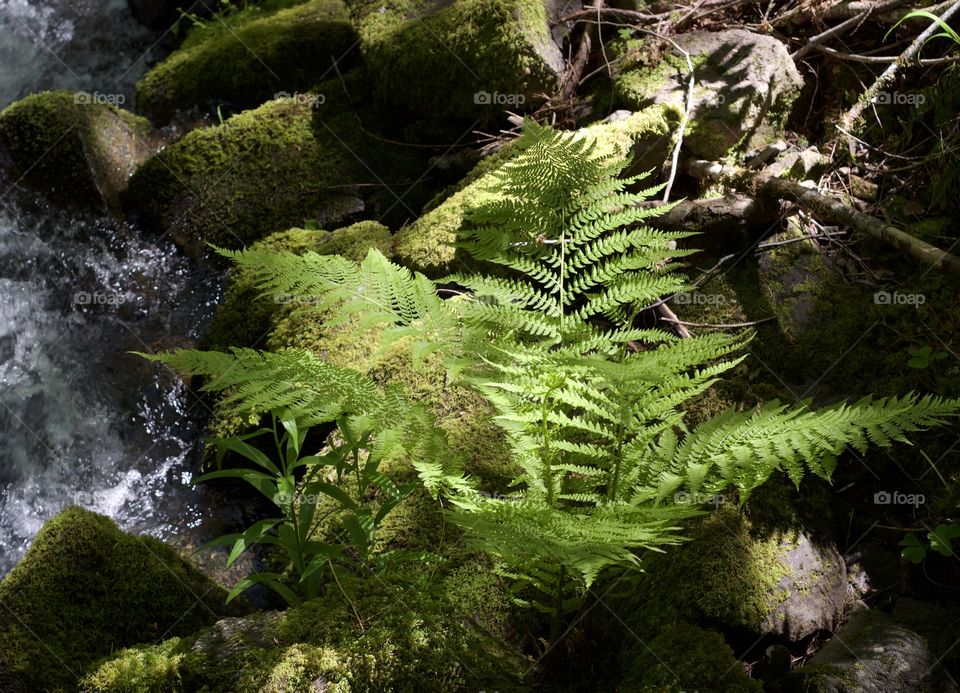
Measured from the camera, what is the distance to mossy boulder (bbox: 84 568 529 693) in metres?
2.05

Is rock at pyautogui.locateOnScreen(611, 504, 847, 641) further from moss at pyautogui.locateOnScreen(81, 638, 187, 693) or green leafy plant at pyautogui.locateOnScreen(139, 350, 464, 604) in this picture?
moss at pyautogui.locateOnScreen(81, 638, 187, 693)

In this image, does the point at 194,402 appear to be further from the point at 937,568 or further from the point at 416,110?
the point at 937,568

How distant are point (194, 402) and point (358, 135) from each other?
7.34 ft

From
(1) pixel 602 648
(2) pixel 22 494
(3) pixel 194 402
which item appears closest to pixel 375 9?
(3) pixel 194 402

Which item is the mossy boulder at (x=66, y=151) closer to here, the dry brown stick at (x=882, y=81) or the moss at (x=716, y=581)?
the moss at (x=716, y=581)

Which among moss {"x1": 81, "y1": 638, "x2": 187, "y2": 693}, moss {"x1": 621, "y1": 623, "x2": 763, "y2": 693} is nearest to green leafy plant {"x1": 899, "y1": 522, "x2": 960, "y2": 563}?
moss {"x1": 621, "y1": 623, "x2": 763, "y2": 693}

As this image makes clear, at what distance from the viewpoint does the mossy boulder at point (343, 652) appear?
80.8 inches

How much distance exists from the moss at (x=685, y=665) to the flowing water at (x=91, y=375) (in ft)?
8.25

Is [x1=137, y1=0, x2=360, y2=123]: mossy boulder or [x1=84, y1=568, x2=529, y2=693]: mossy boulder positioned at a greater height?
[x1=137, y1=0, x2=360, y2=123]: mossy boulder

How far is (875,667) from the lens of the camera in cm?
218

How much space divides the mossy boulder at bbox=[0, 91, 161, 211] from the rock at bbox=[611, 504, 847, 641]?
4631mm

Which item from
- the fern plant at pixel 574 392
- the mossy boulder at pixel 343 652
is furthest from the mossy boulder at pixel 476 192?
the mossy boulder at pixel 343 652

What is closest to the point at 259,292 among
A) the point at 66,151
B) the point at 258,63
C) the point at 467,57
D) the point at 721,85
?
the point at 467,57

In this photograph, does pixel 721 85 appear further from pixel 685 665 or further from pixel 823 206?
pixel 685 665
